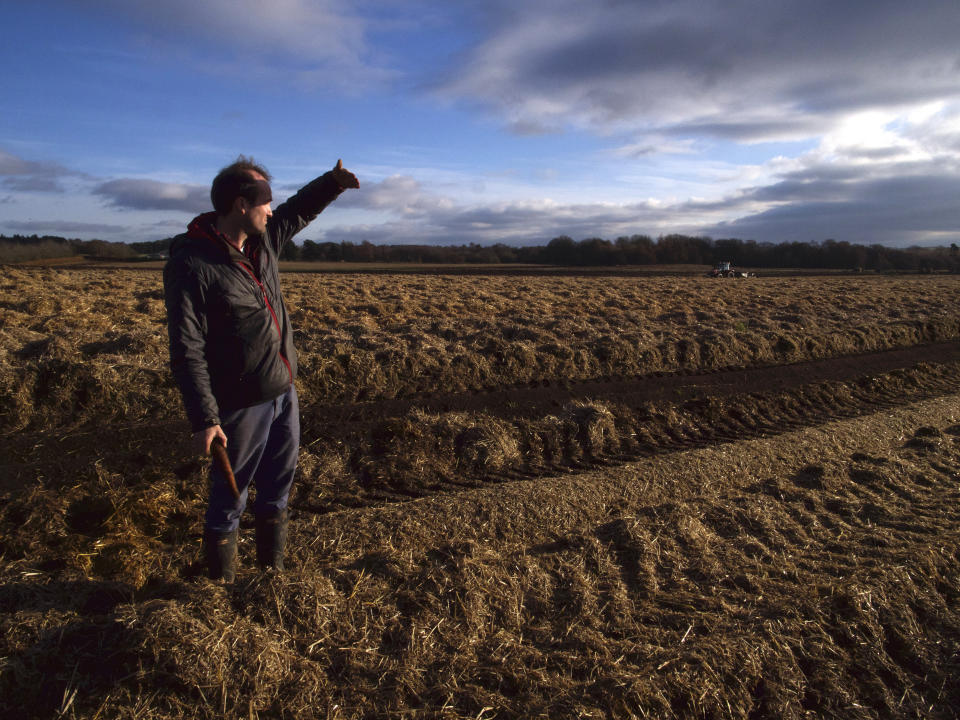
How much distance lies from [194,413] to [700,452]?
16.8ft

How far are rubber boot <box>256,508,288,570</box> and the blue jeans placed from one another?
0.05 meters

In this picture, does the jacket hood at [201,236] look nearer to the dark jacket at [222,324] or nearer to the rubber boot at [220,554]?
the dark jacket at [222,324]

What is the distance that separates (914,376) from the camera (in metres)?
10.2

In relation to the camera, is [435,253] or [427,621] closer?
[427,621]

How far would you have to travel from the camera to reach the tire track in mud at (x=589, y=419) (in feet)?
17.0

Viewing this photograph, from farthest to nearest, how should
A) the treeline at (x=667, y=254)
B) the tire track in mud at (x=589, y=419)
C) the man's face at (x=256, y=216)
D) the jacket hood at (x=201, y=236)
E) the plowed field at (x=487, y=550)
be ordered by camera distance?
the treeline at (x=667, y=254), the tire track in mud at (x=589, y=419), the man's face at (x=256, y=216), the jacket hood at (x=201, y=236), the plowed field at (x=487, y=550)

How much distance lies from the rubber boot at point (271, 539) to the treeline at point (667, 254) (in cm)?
5590

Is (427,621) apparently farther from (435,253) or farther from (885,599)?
(435,253)

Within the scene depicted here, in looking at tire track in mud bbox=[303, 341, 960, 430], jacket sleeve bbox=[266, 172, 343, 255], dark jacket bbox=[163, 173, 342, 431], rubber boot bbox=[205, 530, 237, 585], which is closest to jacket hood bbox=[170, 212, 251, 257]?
dark jacket bbox=[163, 173, 342, 431]

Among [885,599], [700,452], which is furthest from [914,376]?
[885,599]

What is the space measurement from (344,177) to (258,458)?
1.69m

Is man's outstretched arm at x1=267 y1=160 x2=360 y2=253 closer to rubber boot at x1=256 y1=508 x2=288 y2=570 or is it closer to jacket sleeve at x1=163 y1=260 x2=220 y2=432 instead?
jacket sleeve at x1=163 y1=260 x2=220 y2=432

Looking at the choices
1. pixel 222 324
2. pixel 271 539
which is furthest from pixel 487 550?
pixel 222 324

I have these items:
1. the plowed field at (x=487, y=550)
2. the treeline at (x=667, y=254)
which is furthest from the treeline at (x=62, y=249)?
the plowed field at (x=487, y=550)
